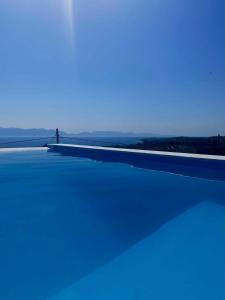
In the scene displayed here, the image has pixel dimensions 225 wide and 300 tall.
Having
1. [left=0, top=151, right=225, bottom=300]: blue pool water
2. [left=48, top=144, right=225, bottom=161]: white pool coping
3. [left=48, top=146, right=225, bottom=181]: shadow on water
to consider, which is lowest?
[left=0, top=151, right=225, bottom=300]: blue pool water

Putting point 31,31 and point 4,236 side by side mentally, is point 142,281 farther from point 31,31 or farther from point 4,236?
point 31,31

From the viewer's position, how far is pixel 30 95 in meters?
9.77

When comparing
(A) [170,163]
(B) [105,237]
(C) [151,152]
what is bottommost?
(B) [105,237]

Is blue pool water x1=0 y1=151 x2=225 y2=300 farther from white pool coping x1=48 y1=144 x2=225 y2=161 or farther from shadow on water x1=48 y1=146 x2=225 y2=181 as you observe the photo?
white pool coping x1=48 y1=144 x2=225 y2=161

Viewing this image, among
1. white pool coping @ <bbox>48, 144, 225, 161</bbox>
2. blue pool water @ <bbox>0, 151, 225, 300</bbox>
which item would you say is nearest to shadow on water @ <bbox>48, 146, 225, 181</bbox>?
white pool coping @ <bbox>48, 144, 225, 161</bbox>

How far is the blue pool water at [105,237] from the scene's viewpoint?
4.98 ft

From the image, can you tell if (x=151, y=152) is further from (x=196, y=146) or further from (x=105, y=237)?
(x=105, y=237)

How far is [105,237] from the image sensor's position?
86.3 inches

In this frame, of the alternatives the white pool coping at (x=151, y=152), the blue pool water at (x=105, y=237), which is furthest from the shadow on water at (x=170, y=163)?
the blue pool water at (x=105, y=237)

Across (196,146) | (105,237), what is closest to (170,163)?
(196,146)

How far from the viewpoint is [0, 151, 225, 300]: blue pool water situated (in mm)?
1518

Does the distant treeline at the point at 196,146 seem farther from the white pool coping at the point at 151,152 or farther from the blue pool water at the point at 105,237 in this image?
the blue pool water at the point at 105,237

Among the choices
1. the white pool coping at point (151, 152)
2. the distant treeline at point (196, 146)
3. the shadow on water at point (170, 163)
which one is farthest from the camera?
the distant treeline at point (196, 146)

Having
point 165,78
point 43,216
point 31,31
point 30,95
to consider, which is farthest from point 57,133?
point 43,216
